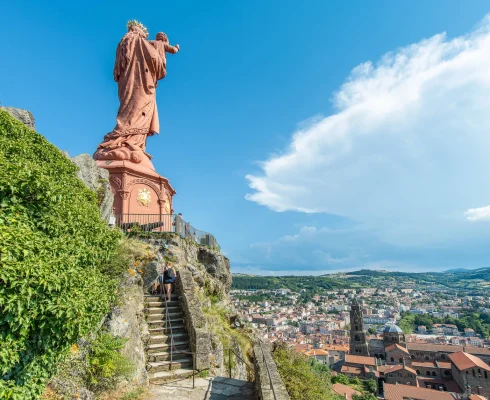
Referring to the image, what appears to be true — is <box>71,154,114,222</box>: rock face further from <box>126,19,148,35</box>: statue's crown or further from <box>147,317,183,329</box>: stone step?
<box>126,19,148,35</box>: statue's crown

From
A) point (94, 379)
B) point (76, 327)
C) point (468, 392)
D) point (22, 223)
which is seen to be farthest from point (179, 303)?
point (468, 392)

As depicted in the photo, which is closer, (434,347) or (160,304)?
(160,304)

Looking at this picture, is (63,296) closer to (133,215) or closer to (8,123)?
(8,123)

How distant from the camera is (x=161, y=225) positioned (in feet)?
43.8

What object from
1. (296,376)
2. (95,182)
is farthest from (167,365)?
(95,182)

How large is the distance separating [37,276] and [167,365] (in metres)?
4.87

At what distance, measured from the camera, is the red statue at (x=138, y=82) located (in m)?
17.8

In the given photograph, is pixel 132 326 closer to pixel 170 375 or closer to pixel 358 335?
pixel 170 375

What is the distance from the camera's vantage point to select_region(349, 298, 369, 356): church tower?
2869 inches

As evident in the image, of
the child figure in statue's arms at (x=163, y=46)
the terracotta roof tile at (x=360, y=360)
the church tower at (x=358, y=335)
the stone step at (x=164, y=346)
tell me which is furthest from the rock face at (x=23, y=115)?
the church tower at (x=358, y=335)

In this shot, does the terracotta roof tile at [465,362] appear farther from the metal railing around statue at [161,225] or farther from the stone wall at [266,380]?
the stone wall at [266,380]

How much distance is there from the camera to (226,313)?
12344mm

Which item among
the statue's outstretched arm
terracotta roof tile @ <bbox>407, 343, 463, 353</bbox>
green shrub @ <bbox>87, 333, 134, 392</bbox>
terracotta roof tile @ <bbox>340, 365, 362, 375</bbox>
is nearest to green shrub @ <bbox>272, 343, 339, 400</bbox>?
green shrub @ <bbox>87, 333, 134, 392</bbox>

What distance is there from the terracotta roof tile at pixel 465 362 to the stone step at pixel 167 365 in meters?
63.0
